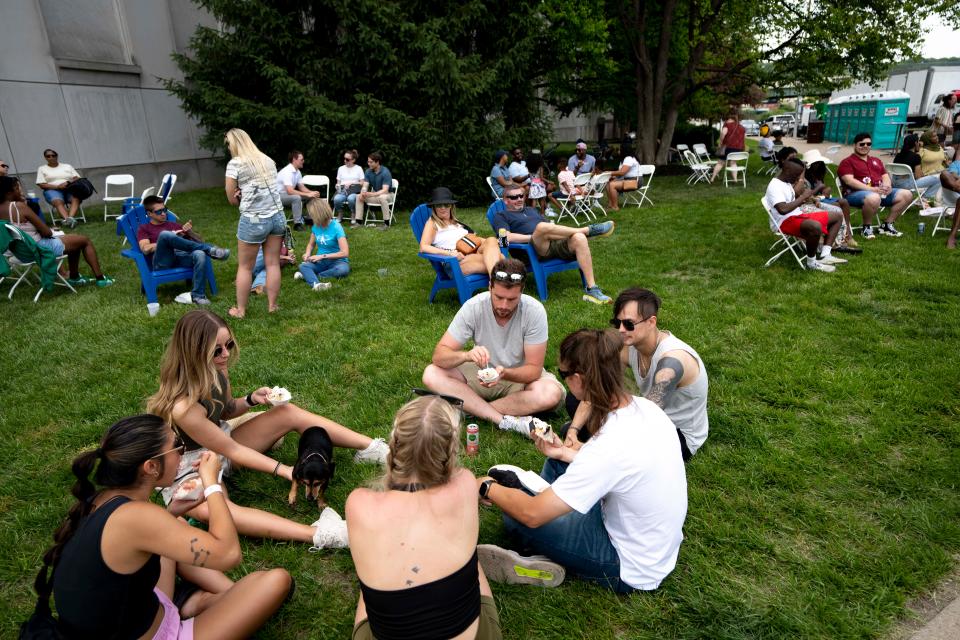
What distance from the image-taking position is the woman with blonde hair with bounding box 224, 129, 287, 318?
5316mm

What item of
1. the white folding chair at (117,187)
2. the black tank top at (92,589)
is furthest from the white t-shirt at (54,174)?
the black tank top at (92,589)

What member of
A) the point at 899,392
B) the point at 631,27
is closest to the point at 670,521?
the point at 899,392

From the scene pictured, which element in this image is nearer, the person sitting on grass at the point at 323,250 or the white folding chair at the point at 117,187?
the person sitting on grass at the point at 323,250

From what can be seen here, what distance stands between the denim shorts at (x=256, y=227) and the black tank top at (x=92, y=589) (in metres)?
4.16

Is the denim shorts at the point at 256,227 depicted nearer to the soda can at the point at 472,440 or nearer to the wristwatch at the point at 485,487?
the soda can at the point at 472,440

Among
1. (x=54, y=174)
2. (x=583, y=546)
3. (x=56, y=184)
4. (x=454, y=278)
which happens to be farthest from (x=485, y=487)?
(x=54, y=174)

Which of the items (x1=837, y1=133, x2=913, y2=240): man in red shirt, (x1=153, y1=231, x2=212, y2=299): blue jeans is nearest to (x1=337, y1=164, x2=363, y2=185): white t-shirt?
(x1=153, y1=231, x2=212, y2=299): blue jeans

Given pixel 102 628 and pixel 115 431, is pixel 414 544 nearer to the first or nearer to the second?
pixel 102 628

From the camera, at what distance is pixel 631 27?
15.1 m

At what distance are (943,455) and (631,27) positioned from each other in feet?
48.8

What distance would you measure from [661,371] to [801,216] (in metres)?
4.86

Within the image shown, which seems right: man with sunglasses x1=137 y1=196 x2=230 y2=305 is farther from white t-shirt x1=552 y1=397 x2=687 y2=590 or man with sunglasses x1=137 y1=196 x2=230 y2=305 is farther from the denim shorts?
white t-shirt x1=552 y1=397 x2=687 y2=590

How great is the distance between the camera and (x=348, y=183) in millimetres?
11000

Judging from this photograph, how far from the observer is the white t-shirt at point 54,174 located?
37.3 ft
